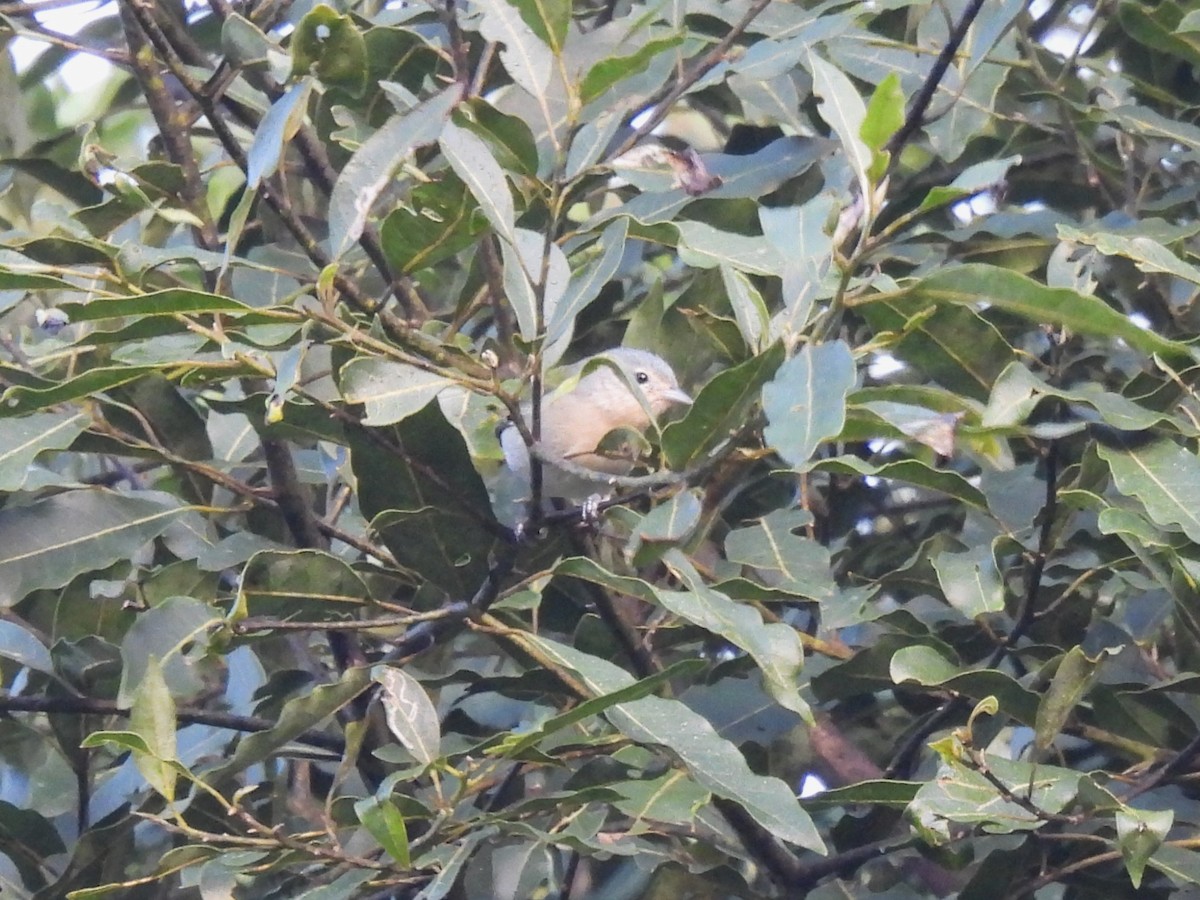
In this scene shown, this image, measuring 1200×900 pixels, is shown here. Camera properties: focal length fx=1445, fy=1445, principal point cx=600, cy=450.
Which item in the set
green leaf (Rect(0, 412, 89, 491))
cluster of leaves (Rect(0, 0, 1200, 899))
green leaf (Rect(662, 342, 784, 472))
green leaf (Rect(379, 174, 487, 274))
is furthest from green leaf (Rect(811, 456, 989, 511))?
green leaf (Rect(0, 412, 89, 491))

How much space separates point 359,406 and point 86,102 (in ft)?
9.15

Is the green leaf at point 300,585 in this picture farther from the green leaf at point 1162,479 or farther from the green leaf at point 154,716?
the green leaf at point 1162,479

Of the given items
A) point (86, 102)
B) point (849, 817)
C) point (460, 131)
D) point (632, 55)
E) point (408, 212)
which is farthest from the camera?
point (86, 102)

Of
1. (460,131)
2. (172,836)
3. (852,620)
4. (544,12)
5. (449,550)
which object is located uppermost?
(544,12)

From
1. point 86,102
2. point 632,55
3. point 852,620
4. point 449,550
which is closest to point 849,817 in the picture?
point 852,620

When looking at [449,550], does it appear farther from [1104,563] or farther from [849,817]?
[1104,563]

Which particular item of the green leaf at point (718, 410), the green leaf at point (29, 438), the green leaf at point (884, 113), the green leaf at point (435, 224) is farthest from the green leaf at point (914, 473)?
the green leaf at point (29, 438)

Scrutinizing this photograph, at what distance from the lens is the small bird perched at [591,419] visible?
255 centimetres

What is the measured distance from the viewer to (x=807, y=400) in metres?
1.37

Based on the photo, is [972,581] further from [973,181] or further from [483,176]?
[483,176]

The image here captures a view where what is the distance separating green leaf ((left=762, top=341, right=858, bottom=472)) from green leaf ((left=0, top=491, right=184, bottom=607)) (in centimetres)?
110

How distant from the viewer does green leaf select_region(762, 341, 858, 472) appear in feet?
4.33

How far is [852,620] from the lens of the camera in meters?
1.94

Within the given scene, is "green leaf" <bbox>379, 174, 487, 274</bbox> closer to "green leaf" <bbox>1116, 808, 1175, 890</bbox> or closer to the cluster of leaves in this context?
the cluster of leaves
